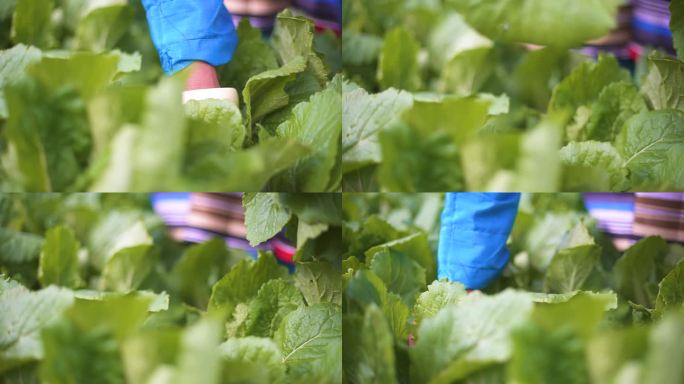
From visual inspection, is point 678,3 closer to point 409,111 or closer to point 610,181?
point 610,181

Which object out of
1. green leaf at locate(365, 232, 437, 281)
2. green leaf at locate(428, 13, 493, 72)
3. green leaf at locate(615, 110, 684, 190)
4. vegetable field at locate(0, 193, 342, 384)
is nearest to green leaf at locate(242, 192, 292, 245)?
vegetable field at locate(0, 193, 342, 384)

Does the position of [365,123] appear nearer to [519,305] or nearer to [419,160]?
[419,160]

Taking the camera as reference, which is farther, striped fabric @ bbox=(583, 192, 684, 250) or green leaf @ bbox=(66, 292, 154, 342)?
striped fabric @ bbox=(583, 192, 684, 250)

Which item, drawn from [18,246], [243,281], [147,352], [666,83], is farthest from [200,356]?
[666,83]

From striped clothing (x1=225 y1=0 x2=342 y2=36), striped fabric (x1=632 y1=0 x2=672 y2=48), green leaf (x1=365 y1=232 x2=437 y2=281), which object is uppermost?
striped clothing (x1=225 y1=0 x2=342 y2=36)

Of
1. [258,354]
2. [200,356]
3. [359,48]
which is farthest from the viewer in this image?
[359,48]

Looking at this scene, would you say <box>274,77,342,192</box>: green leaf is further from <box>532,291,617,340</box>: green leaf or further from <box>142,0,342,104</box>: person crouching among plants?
<box>532,291,617,340</box>: green leaf
